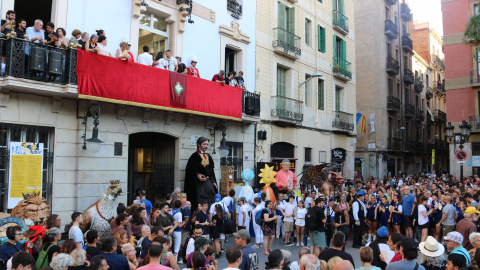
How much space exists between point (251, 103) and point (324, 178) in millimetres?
4185

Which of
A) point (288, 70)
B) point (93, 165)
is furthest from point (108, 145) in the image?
point (288, 70)

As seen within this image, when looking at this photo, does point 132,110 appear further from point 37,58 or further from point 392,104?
point 392,104

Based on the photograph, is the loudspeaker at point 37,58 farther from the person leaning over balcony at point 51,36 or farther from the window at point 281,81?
the window at point 281,81

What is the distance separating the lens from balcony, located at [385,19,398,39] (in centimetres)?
3328

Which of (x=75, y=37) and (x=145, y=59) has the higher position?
(x=75, y=37)

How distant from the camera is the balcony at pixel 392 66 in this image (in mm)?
33156

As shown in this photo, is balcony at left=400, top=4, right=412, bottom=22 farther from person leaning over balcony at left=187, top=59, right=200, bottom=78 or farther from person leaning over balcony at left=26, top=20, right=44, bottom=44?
person leaning over balcony at left=26, top=20, right=44, bottom=44

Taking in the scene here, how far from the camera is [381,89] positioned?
3247cm

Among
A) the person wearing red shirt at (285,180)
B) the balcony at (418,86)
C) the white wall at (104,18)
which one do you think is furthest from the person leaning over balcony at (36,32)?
the balcony at (418,86)

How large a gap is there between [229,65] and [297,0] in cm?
595

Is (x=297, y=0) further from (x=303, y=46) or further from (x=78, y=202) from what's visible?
(x=78, y=202)

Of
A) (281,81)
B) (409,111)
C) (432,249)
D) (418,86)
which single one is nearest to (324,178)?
(281,81)

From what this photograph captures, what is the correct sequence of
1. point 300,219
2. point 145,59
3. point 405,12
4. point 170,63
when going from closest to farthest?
point 300,219, point 145,59, point 170,63, point 405,12

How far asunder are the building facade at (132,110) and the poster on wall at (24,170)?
184 millimetres
